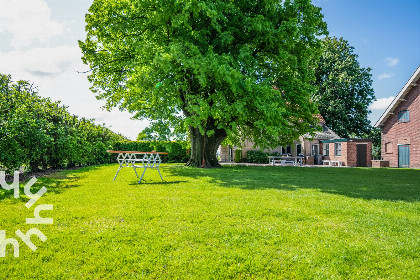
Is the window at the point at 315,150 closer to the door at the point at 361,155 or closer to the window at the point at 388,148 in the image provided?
the door at the point at 361,155

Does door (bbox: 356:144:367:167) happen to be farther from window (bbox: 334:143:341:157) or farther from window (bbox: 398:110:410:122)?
window (bbox: 398:110:410:122)

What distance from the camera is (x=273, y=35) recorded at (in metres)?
16.5

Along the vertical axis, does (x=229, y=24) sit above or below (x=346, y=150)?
above

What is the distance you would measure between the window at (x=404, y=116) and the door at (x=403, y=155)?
241 cm

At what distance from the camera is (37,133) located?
1035cm

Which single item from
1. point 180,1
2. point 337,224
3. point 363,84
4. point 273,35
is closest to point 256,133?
point 273,35

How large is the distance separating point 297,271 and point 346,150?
27.9 m

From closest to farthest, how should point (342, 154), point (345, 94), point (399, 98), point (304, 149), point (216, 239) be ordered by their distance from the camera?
point (216, 239), point (399, 98), point (342, 154), point (304, 149), point (345, 94)

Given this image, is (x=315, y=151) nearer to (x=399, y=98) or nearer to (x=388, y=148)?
(x=388, y=148)

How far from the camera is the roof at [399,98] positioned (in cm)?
2464

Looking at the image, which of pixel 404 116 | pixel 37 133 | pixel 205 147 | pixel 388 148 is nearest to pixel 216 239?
pixel 37 133

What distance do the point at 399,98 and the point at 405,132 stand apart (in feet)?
10.2

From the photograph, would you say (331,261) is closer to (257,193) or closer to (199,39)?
(257,193)

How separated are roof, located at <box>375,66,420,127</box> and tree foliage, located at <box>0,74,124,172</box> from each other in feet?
82.4
